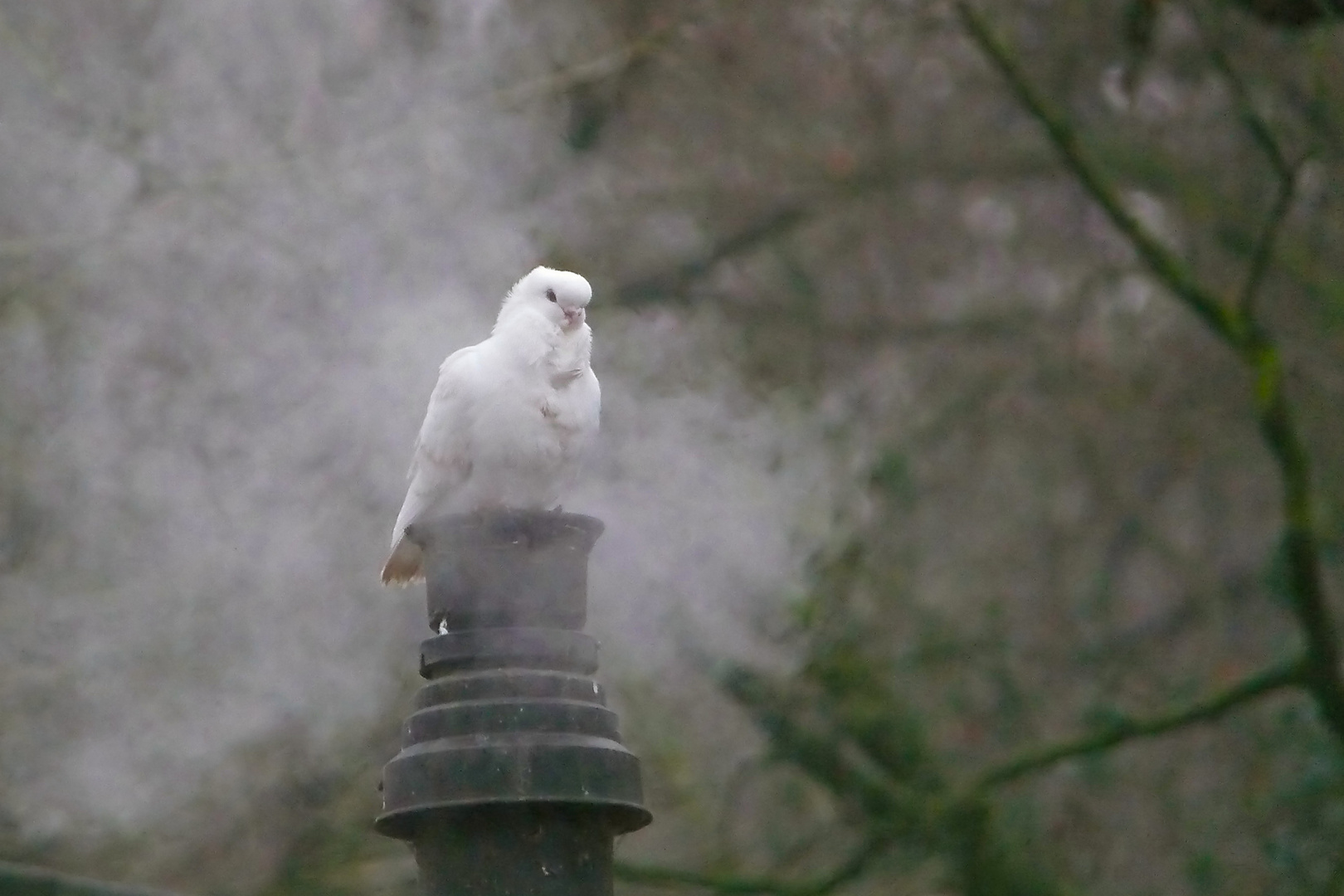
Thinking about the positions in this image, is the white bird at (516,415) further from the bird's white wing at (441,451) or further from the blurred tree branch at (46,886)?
the blurred tree branch at (46,886)

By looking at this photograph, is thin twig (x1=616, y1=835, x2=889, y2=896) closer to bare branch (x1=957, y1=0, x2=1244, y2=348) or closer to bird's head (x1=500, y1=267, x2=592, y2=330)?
bare branch (x1=957, y1=0, x2=1244, y2=348)

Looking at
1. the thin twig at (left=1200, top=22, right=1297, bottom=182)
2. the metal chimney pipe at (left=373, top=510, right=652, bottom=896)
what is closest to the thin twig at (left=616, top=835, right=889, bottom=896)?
the thin twig at (left=1200, top=22, right=1297, bottom=182)

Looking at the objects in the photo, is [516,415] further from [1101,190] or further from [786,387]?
[1101,190]

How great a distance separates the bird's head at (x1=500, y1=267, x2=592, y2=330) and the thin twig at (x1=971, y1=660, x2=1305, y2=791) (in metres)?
2.86

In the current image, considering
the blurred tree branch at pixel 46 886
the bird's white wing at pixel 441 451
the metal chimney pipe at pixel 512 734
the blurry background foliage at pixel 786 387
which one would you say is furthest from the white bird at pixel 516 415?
the blurry background foliage at pixel 786 387

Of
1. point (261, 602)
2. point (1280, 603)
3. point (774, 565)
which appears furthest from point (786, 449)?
point (1280, 603)

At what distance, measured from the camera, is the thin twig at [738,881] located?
546 cm

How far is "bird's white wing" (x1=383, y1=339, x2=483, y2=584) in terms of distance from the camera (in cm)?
319

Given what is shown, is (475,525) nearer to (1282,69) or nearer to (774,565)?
(774,565)

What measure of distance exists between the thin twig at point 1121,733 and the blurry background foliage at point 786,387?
0.02 meters

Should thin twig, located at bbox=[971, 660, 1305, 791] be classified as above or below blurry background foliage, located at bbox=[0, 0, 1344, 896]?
below

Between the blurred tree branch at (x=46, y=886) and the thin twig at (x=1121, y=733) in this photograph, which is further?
the thin twig at (x=1121, y=733)

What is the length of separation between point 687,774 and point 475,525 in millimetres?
3273

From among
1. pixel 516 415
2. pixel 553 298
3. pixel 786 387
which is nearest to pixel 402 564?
pixel 516 415
